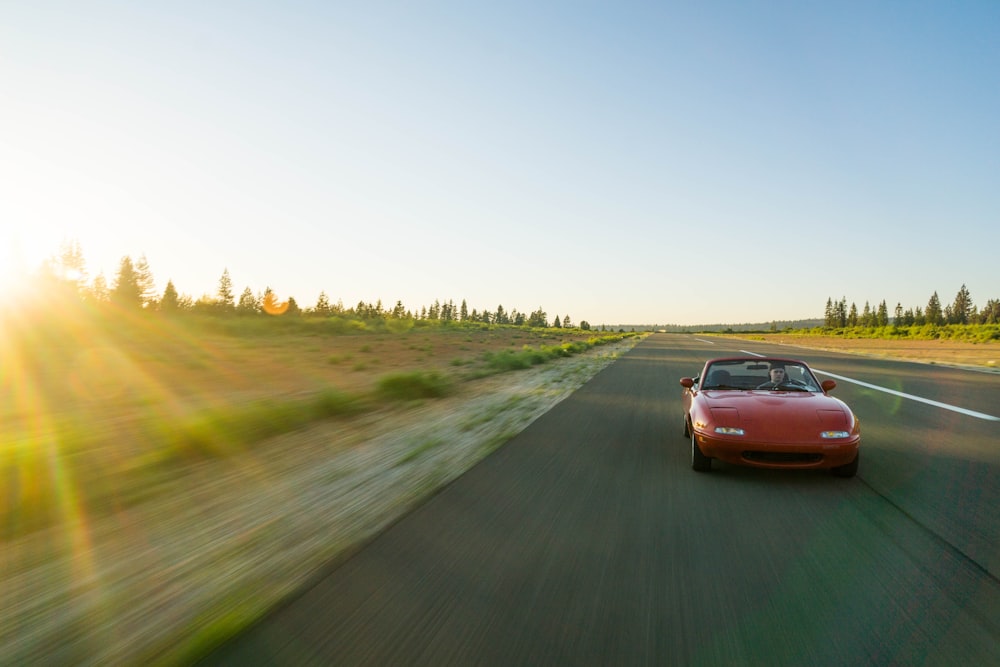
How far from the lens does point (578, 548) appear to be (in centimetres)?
386

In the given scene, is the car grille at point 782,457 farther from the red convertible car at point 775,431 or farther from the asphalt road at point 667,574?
the asphalt road at point 667,574

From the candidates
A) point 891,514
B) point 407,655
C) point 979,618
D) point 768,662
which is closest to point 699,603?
point 768,662

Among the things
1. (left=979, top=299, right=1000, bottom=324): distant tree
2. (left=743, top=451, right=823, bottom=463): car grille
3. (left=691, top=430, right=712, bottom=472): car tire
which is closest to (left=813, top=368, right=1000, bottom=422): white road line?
(left=743, top=451, right=823, bottom=463): car grille

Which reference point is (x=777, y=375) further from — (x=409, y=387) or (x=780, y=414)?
(x=409, y=387)

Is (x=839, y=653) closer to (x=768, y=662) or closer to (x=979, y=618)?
(x=768, y=662)

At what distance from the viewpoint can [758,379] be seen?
746 cm

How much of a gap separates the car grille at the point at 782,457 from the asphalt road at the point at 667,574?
227mm

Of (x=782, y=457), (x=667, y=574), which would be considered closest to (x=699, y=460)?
(x=782, y=457)

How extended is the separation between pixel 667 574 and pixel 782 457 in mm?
2709

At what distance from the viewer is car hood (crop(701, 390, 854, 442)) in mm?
5551

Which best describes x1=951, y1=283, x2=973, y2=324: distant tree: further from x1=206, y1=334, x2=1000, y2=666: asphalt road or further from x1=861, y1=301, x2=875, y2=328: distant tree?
x1=206, y1=334, x2=1000, y2=666: asphalt road

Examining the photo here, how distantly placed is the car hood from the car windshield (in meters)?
0.49

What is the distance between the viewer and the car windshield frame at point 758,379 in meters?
6.91

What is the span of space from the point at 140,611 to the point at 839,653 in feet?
11.1
